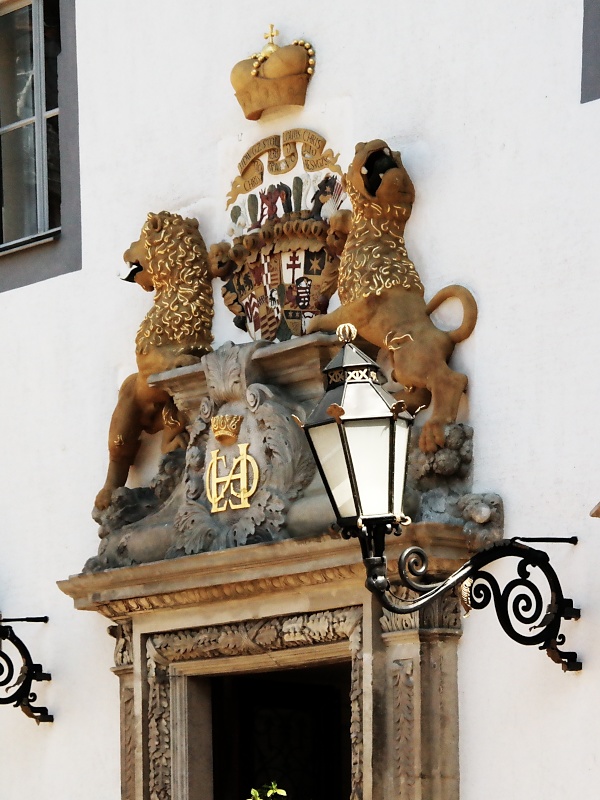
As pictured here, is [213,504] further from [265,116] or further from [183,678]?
[265,116]

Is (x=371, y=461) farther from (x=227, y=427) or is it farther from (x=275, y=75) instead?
(x=275, y=75)

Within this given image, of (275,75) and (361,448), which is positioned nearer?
(361,448)

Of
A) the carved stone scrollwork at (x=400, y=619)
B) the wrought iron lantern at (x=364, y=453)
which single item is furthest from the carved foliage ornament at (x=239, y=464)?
the wrought iron lantern at (x=364, y=453)

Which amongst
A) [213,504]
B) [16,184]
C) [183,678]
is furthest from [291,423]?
[16,184]

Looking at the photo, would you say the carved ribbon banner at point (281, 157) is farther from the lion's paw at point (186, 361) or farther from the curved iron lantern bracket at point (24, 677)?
the curved iron lantern bracket at point (24, 677)

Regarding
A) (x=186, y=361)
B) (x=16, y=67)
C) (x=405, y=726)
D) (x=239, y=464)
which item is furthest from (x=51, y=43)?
(x=405, y=726)

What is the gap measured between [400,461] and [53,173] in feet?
12.3

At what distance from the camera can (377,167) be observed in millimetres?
7316

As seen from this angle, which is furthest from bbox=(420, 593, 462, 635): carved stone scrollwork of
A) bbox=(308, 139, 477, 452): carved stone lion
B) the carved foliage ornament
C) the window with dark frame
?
the window with dark frame

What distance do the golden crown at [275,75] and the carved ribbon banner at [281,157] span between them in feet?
0.39

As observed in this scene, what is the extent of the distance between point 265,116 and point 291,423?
1.23 metres

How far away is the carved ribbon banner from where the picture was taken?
7.73 meters

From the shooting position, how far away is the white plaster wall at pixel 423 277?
6.81 m

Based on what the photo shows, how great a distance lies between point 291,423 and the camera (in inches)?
293
